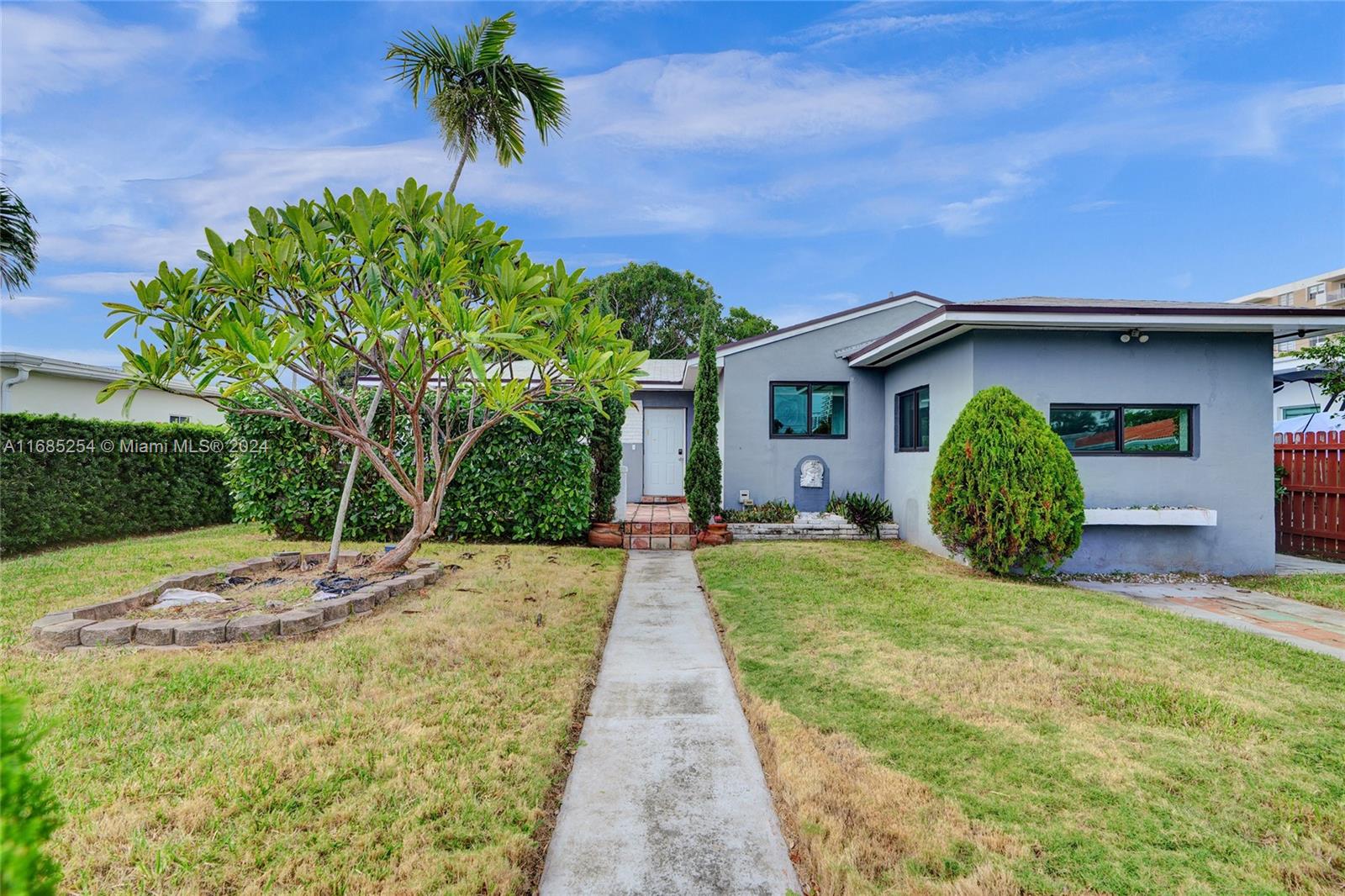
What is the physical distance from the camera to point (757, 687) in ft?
12.2

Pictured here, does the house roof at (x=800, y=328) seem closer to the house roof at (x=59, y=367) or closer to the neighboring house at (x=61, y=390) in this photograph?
the house roof at (x=59, y=367)

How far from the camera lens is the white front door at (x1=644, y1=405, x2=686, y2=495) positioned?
1466cm

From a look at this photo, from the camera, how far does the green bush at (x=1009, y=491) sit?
6590 millimetres

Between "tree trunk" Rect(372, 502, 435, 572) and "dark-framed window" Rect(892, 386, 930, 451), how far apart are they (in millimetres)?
6837

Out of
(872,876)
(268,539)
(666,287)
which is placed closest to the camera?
(872,876)

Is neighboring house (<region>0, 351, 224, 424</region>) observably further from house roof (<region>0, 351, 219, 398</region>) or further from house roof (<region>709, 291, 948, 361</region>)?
house roof (<region>709, 291, 948, 361</region>)

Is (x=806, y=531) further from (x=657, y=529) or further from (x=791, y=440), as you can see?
(x=657, y=529)

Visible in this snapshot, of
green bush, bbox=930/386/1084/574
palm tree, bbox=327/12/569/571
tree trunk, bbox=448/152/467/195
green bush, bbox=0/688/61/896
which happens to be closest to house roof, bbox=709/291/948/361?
green bush, bbox=930/386/1084/574

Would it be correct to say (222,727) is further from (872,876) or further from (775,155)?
(775,155)

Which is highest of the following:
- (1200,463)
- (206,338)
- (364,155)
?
(364,155)

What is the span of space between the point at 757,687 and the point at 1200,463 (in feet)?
23.9

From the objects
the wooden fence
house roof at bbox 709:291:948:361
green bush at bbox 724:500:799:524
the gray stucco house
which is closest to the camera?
the gray stucco house

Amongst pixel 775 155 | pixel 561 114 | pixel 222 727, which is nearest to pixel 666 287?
pixel 775 155

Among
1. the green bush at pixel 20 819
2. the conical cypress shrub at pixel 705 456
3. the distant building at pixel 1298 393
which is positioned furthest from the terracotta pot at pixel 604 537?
the distant building at pixel 1298 393
